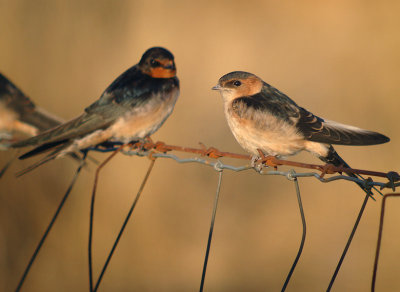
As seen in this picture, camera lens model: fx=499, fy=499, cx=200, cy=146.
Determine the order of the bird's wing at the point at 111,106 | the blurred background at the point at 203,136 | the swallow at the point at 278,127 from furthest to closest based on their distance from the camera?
1. the blurred background at the point at 203,136
2. the bird's wing at the point at 111,106
3. the swallow at the point at 278,127

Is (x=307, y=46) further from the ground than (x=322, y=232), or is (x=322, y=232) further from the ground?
(x=307, y=46)

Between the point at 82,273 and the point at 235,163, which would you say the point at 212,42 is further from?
the point at 82,273

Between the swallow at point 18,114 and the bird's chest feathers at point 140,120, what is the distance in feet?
4.47

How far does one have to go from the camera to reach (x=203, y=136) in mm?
5266

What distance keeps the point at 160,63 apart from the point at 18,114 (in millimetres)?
1765

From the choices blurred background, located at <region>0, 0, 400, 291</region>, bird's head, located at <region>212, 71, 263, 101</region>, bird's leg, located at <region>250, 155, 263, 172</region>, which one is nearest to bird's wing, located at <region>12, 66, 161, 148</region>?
bird's head, located at <region>212, 71, 263, 101</region>

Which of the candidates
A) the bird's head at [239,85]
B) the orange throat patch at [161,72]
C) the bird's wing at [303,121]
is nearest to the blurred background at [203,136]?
the orange throat patch at [161,72]

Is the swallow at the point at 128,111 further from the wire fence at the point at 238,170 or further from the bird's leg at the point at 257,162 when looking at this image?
the bird's leg at the point at 257,162

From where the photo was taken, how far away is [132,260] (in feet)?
16.9

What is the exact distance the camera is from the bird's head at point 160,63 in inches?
124

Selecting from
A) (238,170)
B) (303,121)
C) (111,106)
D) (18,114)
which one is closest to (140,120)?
(111,106)

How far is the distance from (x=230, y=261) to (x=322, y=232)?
0.97 metres

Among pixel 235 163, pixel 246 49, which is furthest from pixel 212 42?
pixel 235 163

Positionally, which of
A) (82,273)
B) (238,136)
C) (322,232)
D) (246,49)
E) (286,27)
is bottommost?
(82,273)
